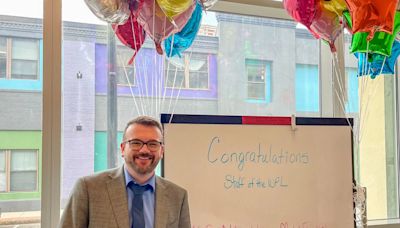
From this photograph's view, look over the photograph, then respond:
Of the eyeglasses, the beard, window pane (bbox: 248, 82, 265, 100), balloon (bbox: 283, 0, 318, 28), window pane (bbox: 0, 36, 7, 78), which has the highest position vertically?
balloon (bbox: 283, 0, 318, 28)

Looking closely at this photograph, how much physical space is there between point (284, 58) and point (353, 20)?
0.78m

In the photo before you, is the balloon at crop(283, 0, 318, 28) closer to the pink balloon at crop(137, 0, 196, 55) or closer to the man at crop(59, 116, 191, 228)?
the pink balloon at crop(137, 0, 196, 55)

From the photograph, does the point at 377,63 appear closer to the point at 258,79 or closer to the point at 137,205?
the point at 258,79

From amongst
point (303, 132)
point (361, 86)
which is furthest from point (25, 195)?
point (361, 86)

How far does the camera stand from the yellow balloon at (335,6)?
180 centimetres

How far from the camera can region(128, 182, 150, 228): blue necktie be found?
1.45 m

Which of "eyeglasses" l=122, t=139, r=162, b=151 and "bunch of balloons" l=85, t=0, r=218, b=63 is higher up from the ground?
"bunch of balloons" l=85, t=0, r=218, b=63

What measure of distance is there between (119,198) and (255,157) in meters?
0.80

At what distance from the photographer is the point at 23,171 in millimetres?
1961

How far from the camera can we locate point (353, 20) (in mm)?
1692

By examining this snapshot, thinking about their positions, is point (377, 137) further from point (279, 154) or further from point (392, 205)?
point (279, 154)

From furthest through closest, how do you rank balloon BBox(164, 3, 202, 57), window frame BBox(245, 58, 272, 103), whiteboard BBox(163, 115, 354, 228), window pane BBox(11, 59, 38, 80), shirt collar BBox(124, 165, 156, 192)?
window frame BBox(245, 58, 272, 103) → window pane BBox(11, 59, 38, 80) → whiteboard BBox(163, 115, 354, 228) → balloon BBox(164, 3, 202, 57) → shirt collar BBox(124, 165, 156, 192)

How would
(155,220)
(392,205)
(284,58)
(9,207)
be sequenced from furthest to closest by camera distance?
(392,205)
(284,58)
(9,207)
(155,220)

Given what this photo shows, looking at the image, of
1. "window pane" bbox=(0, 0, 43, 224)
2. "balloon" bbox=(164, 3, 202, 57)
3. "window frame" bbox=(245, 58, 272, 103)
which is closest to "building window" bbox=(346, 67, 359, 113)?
"window frame" bbox=(245, 58, 272, 103)
